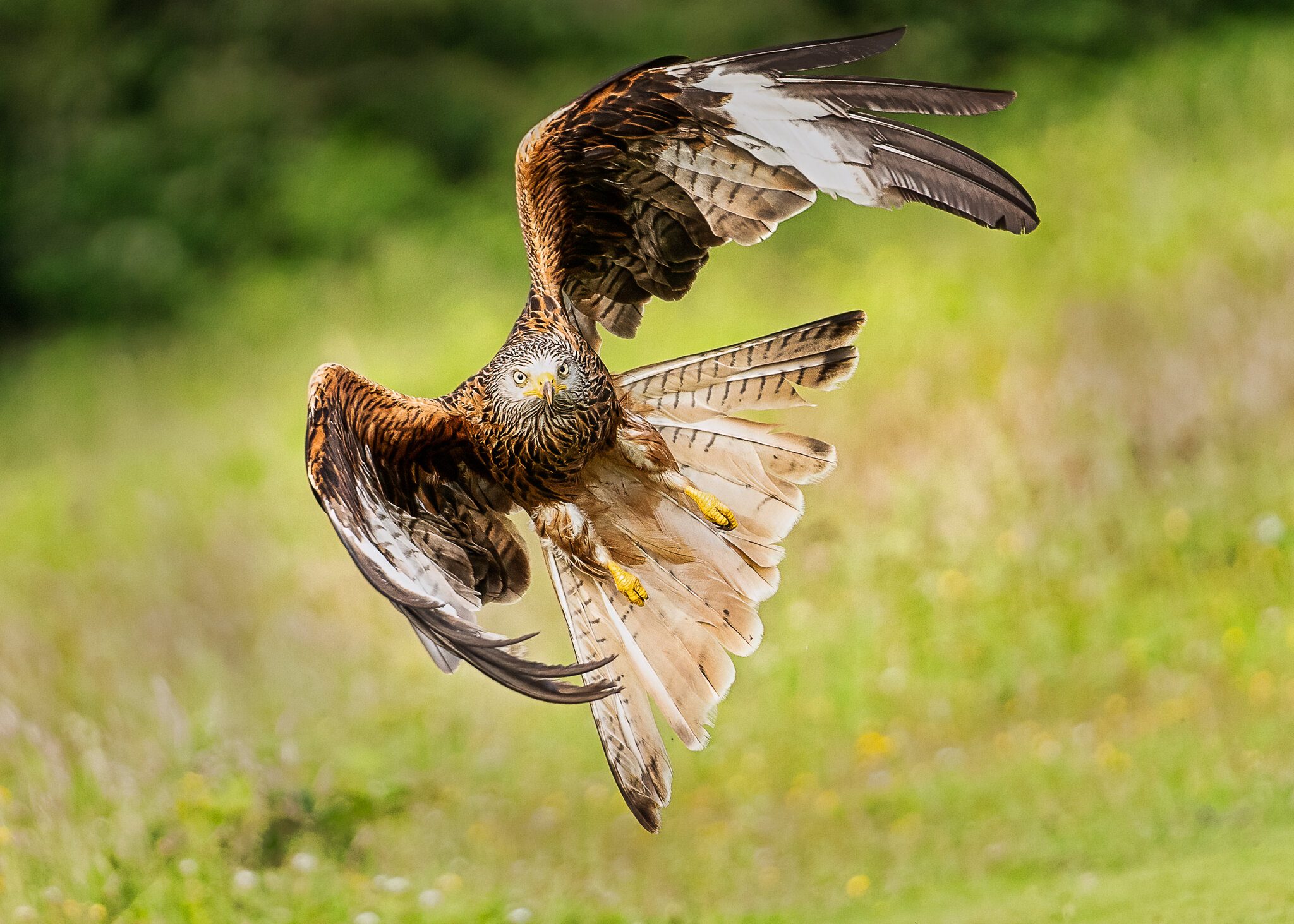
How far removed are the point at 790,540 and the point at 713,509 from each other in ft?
12.2

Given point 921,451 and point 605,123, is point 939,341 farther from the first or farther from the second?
point 605,123

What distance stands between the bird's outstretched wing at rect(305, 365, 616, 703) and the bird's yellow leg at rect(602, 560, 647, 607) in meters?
0.45

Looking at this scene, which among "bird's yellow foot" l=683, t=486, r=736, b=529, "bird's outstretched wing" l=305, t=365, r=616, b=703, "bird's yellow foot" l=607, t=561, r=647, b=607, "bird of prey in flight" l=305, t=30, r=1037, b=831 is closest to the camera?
"bird's outstretched wing" l=305, t=365, r=616, b=703

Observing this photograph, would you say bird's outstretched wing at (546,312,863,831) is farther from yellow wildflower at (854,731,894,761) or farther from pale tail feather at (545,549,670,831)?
yellow wildflower at (854,731,894,761)

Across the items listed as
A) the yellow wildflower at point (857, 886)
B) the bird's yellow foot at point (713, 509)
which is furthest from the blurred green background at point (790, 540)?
the bird's yellow foot at point (713, 509)

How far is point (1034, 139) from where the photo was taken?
468 inches

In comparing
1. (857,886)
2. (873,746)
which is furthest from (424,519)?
(873,746)

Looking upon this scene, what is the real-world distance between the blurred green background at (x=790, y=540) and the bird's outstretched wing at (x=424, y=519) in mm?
1631

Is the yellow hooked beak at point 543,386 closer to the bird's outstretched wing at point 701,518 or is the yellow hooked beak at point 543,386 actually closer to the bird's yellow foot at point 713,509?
the bird's outstretched wing at point 701,518

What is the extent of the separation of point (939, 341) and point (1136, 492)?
5.93 feet

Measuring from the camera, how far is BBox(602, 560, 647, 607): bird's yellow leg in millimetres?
4770

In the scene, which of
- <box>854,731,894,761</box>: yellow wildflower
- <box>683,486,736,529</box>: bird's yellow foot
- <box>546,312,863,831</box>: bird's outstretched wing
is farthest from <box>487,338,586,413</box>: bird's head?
<box>854,731,894,761</box>: yellow wildflower

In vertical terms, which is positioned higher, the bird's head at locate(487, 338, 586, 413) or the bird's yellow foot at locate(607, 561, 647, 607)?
the bird's head at locate(487, 338, 586, 413)

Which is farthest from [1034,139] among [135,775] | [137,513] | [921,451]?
[135,775]
